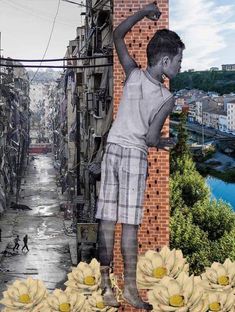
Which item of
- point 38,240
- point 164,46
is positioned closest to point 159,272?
point 164,46

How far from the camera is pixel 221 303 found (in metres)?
4.62

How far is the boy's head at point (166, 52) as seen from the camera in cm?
560

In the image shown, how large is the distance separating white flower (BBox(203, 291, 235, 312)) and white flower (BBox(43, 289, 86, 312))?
1.00 m

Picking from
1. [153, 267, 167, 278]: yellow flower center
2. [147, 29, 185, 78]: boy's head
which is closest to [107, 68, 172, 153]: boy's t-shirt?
[147, 29, 185, 78]: boy's head

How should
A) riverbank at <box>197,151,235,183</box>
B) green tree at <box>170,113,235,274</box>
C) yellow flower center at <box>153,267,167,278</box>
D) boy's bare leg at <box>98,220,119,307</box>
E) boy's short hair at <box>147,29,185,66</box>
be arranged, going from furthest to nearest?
riverbank at <box>197,151,235,183</box> < green tree at <box>170,113,235,274</box> < boy's short hair at <box>147,29,185,66</box> < boy's bare leg at <box>98,220,119,307</box> < yellow flower center at <box>153,267,167,278</box>

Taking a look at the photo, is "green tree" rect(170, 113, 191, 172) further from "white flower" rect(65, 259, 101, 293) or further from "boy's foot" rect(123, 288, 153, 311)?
"white flower" rect(65, 259, 101, 293)

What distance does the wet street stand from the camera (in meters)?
26.4

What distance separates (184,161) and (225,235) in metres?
4.94

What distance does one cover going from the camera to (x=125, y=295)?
555 centimetres

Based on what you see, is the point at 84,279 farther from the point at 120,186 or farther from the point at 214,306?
the point at 214,306

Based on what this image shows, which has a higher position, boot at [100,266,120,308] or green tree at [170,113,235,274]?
boot at [100,266,120,308]

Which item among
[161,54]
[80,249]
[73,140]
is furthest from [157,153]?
[73,140]

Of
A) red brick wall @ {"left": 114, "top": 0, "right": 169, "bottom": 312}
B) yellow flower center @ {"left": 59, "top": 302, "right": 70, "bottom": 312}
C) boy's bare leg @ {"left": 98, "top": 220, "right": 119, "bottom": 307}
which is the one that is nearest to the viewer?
yellow flower center @ {"left": 59, "top": 302, "right": 70, "bottom": 312}

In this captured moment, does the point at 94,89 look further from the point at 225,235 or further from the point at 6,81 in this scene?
the point at 6,81
